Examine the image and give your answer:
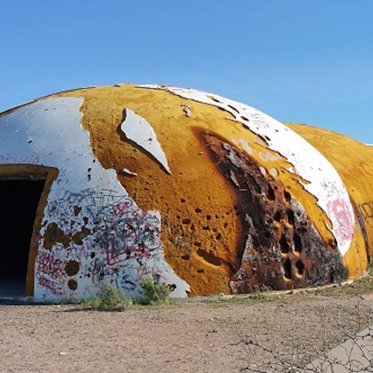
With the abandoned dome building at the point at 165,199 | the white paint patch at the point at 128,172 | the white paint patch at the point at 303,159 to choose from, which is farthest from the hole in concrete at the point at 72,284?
the white paint patch at the point at 303,159

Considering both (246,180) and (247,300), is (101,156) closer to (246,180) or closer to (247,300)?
(246,180)

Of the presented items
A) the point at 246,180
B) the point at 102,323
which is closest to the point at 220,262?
the point at 246,180

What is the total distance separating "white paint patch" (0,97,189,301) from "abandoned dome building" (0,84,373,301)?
2 centimetres

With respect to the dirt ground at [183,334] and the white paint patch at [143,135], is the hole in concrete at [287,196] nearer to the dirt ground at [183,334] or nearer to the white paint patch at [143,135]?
the dirt ground at [183,334]

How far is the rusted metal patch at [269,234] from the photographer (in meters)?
10.6

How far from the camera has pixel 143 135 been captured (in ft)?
36.4

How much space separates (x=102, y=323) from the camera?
8664 millimetres

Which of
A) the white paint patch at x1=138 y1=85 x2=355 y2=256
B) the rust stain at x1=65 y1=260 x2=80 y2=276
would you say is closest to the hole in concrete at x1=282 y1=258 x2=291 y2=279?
the white paint patch at x1=138 y1=85 x2=355 y2=256

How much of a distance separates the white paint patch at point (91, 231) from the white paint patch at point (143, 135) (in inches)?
27.3

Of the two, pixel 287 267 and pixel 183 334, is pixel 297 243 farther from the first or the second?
pixel 183 334

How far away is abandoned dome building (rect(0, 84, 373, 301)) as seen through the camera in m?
10.2

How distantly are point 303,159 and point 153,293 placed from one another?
4.32 metres

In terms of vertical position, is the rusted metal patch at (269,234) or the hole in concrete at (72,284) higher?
the rusted metal patch at (269,234)

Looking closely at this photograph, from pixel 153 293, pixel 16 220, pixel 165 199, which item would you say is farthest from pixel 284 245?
pixel 16 220
